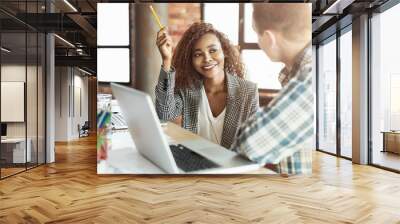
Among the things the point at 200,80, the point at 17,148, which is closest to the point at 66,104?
the point at 17,148

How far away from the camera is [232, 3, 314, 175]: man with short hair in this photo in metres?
1.74

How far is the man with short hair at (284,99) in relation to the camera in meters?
1.74

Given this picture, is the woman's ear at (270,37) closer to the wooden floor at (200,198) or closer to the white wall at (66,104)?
the wooden floor at (200,198)

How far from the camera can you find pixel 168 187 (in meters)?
4.94

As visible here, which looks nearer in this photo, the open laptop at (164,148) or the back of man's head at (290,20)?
the open laptop at (164,148)

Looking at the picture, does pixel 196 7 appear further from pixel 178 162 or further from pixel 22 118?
pixel 22 118

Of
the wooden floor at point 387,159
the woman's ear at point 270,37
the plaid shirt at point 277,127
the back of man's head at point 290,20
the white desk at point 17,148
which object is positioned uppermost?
the back of man's head at point 290,20

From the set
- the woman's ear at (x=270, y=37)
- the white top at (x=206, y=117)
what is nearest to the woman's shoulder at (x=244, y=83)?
the white top at (x=206, y=117)

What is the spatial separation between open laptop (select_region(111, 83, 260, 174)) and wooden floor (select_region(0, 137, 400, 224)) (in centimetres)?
150

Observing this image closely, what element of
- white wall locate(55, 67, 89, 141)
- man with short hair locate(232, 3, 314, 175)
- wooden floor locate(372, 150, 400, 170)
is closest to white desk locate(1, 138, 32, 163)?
man with short hair locate(232, 3, 314, 175)

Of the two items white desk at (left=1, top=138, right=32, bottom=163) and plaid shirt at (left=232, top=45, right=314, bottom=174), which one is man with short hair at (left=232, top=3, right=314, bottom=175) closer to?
plaid shirt at (left=232, top=45, right=314, bottom=174)

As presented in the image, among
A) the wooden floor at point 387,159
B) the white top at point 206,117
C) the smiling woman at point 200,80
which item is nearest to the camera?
the smiling woman at point 200,80

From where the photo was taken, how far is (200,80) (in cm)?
276

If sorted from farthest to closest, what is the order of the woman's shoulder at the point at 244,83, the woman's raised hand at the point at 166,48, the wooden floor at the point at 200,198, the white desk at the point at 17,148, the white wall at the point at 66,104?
the white wall at the point at 66,104
the white desk at the point at 17,148
the wooden floor at the point at 200,198
the woman's shoulder at the point at 244,83
the woman's raised hand at the point at 166,48
